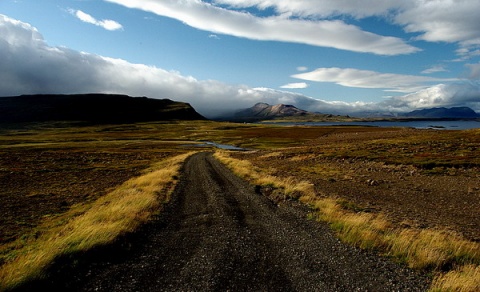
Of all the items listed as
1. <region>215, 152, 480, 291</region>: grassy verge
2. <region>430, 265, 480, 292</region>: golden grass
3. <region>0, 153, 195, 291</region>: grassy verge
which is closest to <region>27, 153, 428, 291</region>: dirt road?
<region>430, 265, 480, 292</region>: golden grass

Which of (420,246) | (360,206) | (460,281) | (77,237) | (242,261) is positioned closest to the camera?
(460,281)

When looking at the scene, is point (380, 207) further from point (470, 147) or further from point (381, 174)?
point (470, 147)

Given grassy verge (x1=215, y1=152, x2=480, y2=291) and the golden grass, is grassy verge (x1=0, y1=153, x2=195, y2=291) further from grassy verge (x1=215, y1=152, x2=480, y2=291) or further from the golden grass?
the golden grass

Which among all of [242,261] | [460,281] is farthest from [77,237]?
[460,281]

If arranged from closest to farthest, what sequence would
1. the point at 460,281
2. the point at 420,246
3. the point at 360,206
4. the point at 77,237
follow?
1. the point at 460,281
2. the point at 420,246
3. the point at 77,237
4. the point at 360,206

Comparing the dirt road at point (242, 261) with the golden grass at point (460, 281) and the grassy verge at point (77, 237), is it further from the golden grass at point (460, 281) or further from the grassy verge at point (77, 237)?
the grassy verge at point (77, 237)

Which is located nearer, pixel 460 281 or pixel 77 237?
pixel 460 281

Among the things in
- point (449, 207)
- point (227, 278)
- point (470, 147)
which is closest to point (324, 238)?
point (227, 278)

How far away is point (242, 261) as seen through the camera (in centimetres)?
1180

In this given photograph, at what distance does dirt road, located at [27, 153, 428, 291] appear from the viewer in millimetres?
9844

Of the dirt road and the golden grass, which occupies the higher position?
the golden grass

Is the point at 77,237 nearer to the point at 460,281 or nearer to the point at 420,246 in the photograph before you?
the point at 460,281

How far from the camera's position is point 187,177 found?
125 feet

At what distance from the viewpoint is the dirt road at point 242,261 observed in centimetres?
984
